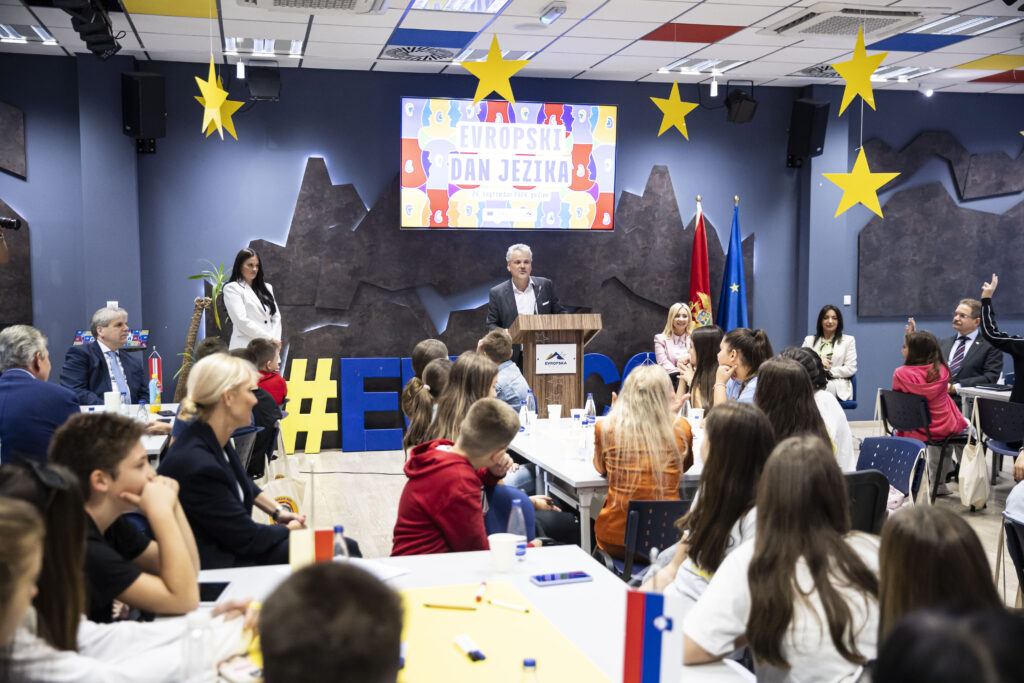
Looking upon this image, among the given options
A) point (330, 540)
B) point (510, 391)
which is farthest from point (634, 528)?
point (510, 391)

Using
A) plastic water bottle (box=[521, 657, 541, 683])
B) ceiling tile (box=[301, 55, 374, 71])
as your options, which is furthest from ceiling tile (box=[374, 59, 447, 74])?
plastic water bottle (box=[521, 657, 541, 683])

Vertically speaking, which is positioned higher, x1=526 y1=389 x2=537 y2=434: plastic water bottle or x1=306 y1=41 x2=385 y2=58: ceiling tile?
x1=306 y1=41 x2=385 y2=58: ceiling tile

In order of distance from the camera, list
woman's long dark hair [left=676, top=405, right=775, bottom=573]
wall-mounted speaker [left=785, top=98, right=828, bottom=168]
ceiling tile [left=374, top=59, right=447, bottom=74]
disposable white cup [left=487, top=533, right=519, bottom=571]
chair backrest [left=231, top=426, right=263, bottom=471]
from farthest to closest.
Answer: wall-mounted speaker [left=785, top=98, right=828, bottom=168], ceiling tile [left=374, top=59, right=447, bottom=74], chair backrest [left=231, top=426, right=263, bottom=471], disposable white cup [left=487, top=533, right=519, bottom=571], woman's long dark hair [left=676, top=405, right=775, bottom=573]

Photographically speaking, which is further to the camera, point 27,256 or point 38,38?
point 27,256

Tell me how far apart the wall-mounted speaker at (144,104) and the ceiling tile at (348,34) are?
1469 millimetres

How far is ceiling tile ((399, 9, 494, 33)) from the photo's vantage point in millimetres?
6367

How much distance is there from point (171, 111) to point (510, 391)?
15.3 feet

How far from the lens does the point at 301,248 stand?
828cm

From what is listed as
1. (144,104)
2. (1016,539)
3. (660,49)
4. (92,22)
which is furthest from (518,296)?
(1016,539)

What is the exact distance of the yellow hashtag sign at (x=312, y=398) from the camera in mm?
8273

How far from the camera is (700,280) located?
902cm

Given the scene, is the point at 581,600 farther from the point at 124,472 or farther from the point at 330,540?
the point at 124,472

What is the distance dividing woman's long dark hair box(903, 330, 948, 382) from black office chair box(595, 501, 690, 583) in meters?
3.92

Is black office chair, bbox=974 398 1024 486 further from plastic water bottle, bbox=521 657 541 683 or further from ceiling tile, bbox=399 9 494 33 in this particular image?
Result: plastic water bottle, bbox=521 657 541 683
